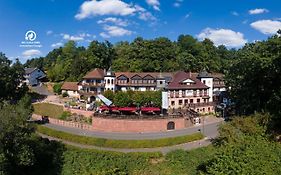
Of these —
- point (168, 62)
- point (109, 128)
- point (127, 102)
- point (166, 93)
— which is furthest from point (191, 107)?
point (168, 62)

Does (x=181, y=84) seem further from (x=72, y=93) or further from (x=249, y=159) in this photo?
(x=249, y=159)

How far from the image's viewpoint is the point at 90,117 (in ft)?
160

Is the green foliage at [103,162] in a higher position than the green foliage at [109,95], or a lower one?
lower

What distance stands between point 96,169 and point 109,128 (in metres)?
11.9

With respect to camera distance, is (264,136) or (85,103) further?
(85,103)

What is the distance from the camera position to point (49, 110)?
55781mm

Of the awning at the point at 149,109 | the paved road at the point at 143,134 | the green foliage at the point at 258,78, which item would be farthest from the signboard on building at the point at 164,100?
the green foliage at the point at 258,78

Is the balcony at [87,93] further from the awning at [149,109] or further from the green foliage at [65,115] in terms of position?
the awning at [149,109]

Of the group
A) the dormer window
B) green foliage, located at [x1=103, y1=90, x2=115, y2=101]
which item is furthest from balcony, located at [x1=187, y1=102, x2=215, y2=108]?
green foliage, located at [x1=103, y1=90, x2=115, y2=101]

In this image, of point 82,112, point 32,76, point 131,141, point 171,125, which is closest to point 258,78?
point 171,125

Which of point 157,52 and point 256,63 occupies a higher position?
point 157,52

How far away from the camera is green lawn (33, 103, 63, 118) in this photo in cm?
5353

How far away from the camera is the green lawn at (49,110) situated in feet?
176

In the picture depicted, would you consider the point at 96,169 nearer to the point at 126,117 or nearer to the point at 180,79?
the point at 126,117
